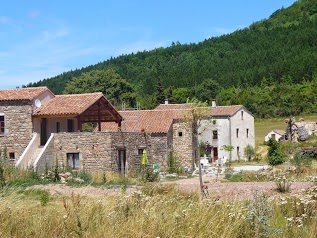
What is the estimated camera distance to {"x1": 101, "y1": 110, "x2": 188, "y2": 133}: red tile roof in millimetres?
34741

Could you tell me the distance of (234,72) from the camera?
110250mm

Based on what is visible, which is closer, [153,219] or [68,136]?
[153,219]

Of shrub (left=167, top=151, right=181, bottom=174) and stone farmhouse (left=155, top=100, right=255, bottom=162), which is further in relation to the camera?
stone farmhouse (left=155, top=100, right=255, bottom=162)

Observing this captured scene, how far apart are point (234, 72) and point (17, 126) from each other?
277 ft

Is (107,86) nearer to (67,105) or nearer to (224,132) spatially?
(224,132)

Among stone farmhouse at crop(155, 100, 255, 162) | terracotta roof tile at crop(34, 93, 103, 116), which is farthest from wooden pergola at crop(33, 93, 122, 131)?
stone farmhouse at crop(155, 100, 255, 162)

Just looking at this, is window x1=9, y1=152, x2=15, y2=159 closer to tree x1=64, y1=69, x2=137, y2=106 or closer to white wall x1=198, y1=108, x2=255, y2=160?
white wall x1=198, y1=108, x2=255, y2=160

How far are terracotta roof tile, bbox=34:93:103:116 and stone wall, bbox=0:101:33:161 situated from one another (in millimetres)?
658

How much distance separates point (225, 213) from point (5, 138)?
23973 mm

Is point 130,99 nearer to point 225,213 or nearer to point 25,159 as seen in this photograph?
point 25,159

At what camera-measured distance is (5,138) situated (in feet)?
97.3

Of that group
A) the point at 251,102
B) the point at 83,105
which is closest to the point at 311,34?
the point at 251,102

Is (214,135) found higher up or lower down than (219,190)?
higher up

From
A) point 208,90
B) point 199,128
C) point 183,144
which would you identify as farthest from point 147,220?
point 208,90
